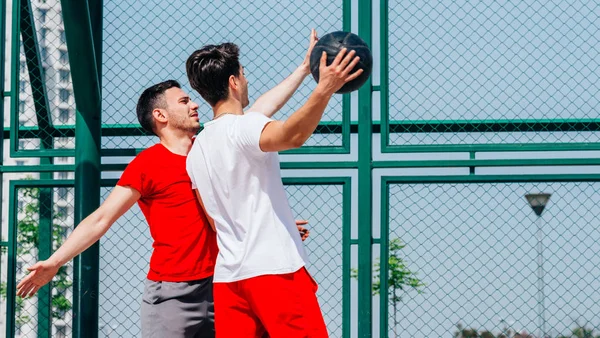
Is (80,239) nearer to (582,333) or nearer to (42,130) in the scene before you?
(42,130)

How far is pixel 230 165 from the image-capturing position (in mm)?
3857

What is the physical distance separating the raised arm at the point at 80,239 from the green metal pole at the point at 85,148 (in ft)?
4.59

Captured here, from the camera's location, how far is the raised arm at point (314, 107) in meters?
3.48

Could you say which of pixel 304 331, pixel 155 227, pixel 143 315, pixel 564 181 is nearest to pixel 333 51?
pixel 304 331

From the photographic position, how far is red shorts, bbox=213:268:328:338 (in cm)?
379

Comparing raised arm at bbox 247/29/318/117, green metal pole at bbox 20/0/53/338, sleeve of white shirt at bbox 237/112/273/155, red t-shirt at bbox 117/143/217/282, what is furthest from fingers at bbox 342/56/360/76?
green metal pole at bbox 20/0/53/338

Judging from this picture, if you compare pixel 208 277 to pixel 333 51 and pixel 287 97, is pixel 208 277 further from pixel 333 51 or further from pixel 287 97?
pixel 333 51

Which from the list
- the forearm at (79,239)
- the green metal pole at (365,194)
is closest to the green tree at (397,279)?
the green metal pole at (365,194)

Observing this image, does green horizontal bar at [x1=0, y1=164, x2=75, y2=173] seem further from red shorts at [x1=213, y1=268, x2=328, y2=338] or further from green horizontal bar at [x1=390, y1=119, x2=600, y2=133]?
red shorts at [x1=213, y1=268, x2=328, y2=338]

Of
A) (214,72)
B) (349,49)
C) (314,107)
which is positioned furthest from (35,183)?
(314,107)

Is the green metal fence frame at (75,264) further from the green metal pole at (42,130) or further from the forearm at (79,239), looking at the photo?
the forearm at (79,239)

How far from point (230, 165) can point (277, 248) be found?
383 mm

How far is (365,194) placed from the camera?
6016mm

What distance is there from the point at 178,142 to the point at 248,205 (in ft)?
4.10
